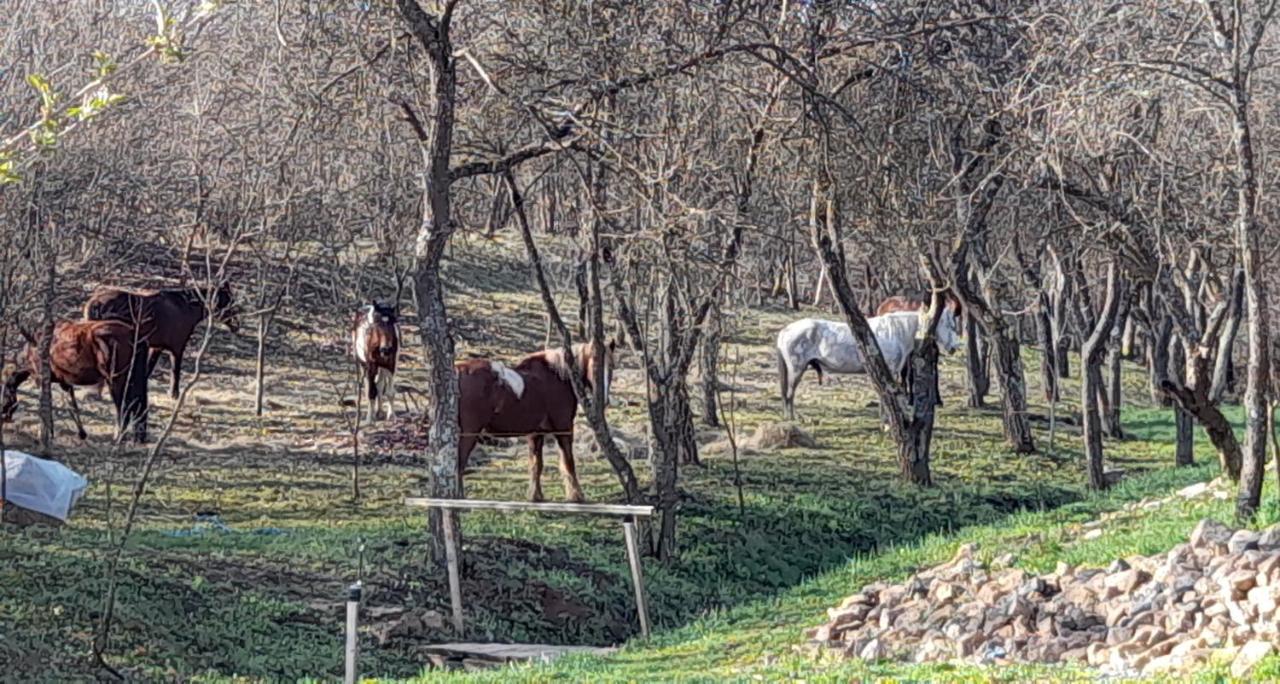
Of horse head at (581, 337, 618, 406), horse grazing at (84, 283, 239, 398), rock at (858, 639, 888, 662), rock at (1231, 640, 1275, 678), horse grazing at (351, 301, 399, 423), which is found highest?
horse grazing at (84, 283, 239, 398)

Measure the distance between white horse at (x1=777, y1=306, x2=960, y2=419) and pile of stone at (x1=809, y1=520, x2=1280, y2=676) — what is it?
18465 mm

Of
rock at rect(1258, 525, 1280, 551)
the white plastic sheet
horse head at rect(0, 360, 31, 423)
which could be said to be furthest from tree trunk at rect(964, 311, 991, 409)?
rock at rect(1258, 525, 1280, 551)

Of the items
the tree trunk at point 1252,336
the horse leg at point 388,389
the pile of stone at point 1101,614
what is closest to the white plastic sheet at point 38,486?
the horse leg at point 388,389

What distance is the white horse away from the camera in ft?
108

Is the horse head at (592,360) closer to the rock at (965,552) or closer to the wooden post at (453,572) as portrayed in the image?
the wooden post at (453,572)

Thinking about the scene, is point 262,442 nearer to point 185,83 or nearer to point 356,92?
point 185,83

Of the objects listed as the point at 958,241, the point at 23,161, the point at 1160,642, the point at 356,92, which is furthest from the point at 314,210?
the point at 23,161

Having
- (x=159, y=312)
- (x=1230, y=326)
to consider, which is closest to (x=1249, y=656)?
(x=1230, y=326)

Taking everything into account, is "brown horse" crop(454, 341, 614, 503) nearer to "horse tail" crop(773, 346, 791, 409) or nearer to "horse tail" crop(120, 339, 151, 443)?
"horse tail" crop(120, 339, 151, 443)

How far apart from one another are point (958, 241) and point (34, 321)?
12898 millimetres

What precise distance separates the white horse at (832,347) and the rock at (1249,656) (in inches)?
882

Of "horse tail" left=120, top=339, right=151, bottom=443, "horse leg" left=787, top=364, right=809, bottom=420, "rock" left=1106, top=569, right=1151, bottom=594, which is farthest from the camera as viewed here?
"horse leg" left=787, top=364, right=809, bottom=420

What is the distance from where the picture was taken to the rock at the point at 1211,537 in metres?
12.1

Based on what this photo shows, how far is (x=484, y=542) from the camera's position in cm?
1869
